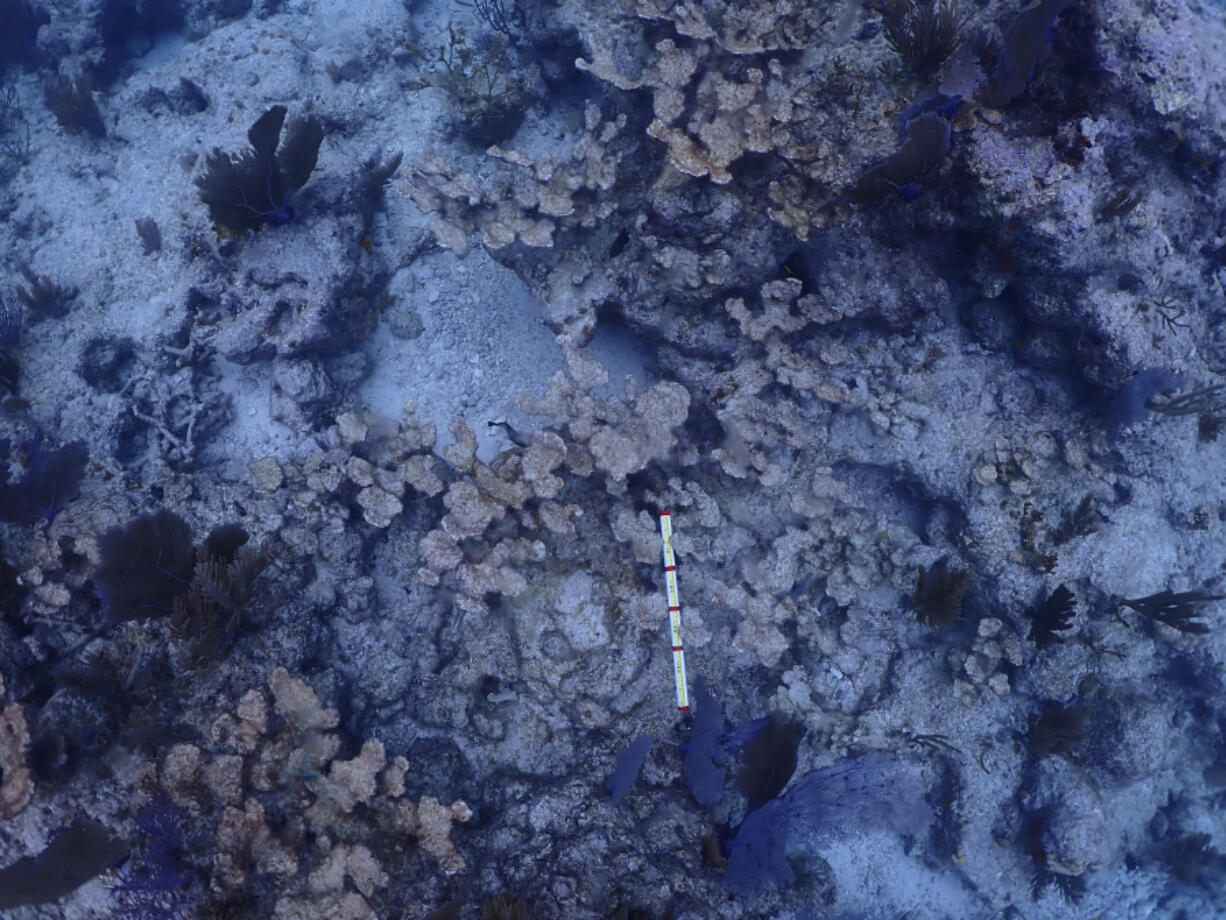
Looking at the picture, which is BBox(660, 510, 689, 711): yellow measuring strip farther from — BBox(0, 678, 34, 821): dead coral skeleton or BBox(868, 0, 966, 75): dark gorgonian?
BBox(0, 678, 34, 821): dead coral skeleton

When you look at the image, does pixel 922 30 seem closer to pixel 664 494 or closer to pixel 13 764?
pixel 664 494

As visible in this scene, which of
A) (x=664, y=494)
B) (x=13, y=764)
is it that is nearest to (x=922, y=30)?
(x=664, y=494)

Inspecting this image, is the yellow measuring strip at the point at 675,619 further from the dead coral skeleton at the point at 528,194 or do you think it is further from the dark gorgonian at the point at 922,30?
the dark gorgonian at the point at 922,30

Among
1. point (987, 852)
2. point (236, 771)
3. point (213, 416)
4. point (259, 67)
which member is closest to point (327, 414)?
point (213, 416)

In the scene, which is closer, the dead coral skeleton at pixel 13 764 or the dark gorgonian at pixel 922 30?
the dead coral skeleton at pixel 13 764

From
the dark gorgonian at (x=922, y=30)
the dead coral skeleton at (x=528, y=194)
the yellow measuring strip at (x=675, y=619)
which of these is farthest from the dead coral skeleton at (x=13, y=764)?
A: the dark gorgonian at (x=922, y=30)
